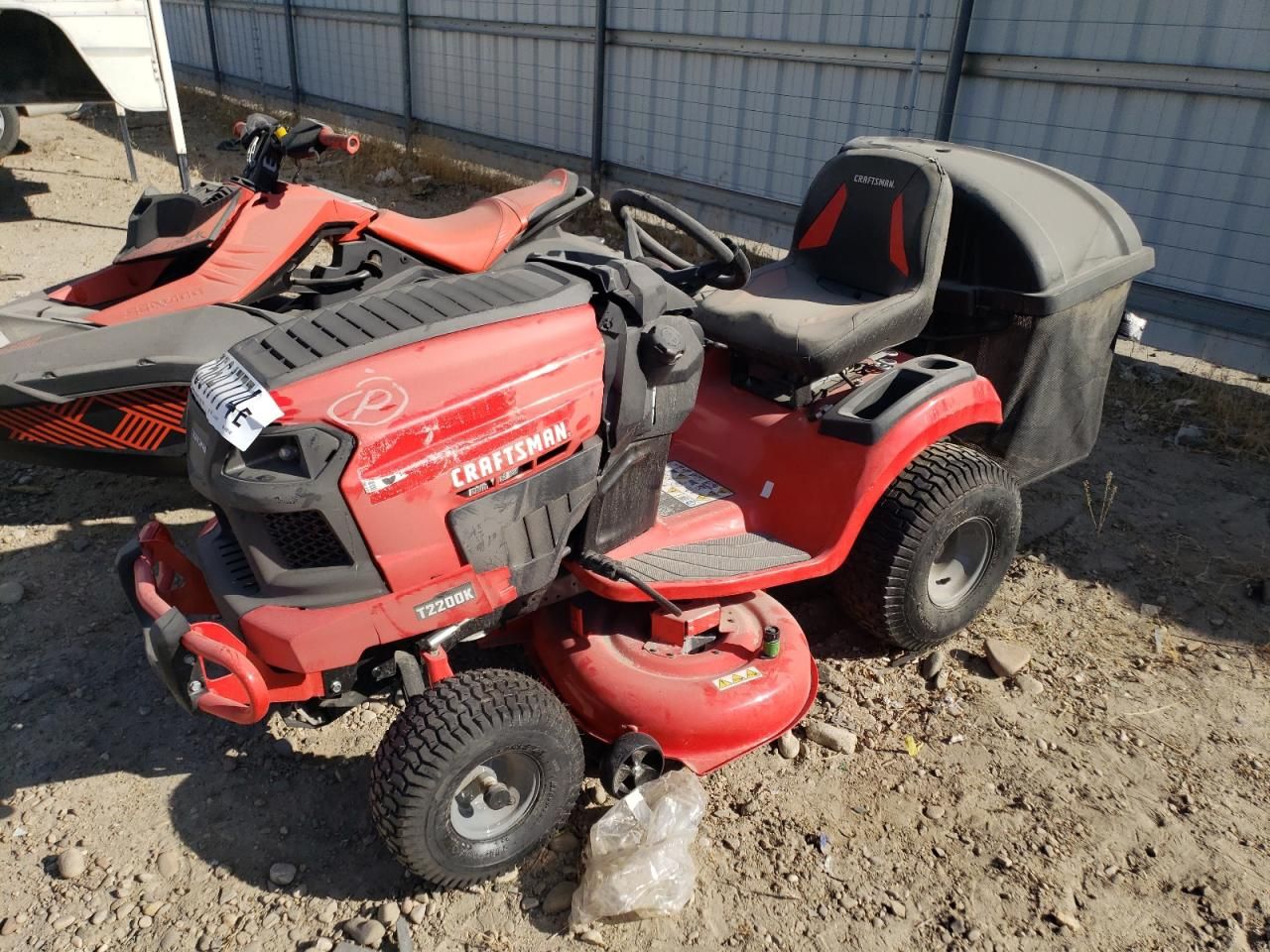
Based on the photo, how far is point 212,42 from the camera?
1545cm

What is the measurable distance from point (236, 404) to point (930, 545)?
1917mm

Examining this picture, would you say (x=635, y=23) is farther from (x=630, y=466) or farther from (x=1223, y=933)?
(x=1223, y=933)

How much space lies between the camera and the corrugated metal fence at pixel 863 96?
17.2 ft

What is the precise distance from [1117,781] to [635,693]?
1.34m

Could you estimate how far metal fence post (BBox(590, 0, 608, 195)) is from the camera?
8.41 metres

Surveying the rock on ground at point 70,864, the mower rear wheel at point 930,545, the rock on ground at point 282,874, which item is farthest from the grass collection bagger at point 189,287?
the mower rear wheel at point 930,545

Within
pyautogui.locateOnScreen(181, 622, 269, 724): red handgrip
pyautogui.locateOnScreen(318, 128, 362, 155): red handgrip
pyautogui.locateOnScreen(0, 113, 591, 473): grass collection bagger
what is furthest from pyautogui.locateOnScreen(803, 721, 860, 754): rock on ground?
pyautogui.locateOnScreen(318, 128, 362, 155): red handgrip

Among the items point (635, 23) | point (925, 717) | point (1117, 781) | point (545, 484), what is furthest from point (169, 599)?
point (635, 23)

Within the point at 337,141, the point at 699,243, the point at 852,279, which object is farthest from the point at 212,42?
the point at 699,243

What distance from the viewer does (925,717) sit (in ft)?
9.38

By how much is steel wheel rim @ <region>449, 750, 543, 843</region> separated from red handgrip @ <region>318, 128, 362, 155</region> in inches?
104

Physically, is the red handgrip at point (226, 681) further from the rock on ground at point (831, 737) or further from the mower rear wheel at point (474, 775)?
the rock on ground at point (831, 737)

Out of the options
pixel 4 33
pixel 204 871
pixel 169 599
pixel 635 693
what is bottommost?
pixel 204 871

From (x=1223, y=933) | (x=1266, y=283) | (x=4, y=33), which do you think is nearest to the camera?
(x=1223, y=933)
